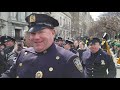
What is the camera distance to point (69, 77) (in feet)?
6.68

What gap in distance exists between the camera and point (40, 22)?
6.96 ft

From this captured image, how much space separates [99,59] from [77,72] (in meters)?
1.06

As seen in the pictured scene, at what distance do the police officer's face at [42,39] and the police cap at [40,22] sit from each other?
1.3 inches

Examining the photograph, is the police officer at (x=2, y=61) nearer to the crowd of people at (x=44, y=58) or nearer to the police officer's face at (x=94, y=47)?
the crowd of people at (x=44, y=58)

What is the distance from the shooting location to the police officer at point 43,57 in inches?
80.9

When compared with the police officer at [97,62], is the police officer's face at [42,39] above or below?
above

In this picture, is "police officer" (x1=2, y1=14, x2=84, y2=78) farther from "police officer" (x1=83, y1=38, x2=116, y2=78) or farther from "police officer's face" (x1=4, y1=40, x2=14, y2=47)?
"police officer's face" (x1=4, y1=40, x2=14, y2=47)

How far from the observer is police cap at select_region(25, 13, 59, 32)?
2.09 metres

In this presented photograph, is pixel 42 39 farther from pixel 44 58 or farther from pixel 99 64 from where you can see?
pixel 99 64

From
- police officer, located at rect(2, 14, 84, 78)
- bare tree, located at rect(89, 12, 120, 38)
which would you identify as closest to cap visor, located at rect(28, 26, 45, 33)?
police officer, located at rect(2, 14, 84, 78)

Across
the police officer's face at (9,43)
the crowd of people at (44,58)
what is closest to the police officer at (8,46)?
the police officer's face at (9,43)

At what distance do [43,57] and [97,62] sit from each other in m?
1.08
